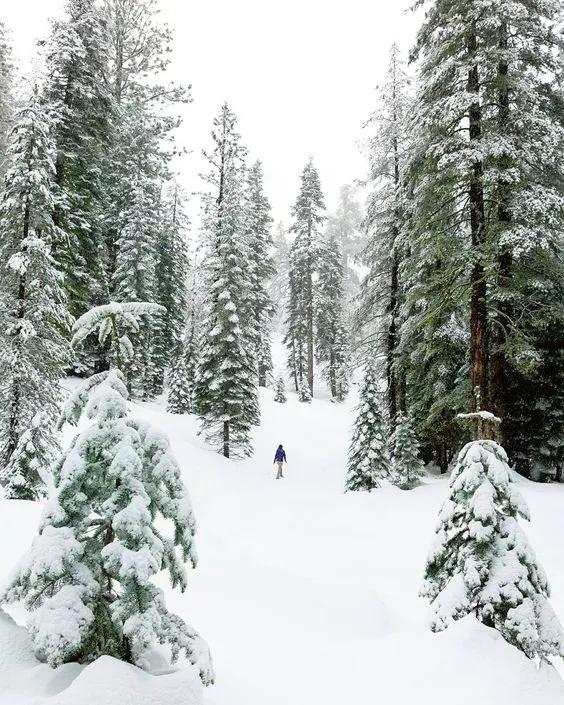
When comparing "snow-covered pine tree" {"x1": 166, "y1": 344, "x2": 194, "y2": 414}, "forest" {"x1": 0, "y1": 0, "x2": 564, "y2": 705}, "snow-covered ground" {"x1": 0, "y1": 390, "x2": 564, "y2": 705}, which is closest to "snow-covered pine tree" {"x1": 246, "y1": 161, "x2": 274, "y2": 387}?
"forest" {"x1": 0, "y1": 0, "x2": 564, "y2": 705}

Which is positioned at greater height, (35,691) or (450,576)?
(35,691)

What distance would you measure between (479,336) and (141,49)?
2585 centimetres

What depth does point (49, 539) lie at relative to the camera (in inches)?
120

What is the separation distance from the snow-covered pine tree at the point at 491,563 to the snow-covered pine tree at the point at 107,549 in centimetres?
261

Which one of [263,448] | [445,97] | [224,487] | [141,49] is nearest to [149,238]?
[141,49]

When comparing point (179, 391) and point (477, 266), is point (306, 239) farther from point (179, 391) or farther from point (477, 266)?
point (477, 266)

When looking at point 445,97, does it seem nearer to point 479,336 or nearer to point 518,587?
point 479,336

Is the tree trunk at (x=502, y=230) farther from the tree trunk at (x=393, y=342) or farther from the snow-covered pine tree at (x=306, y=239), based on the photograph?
the snow-covered pine tree at (x=306, y=239)

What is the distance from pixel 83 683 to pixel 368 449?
16376 millimetres

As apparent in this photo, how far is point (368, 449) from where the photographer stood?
723 inches

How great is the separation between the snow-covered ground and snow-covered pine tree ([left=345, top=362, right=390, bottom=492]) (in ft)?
3.24

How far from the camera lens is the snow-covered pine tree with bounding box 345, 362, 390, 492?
59.7 ft

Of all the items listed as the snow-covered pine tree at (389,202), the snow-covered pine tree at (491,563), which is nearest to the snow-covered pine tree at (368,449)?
the snow-covered pine tree at (389,202)

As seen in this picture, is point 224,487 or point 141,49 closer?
point 224,487
